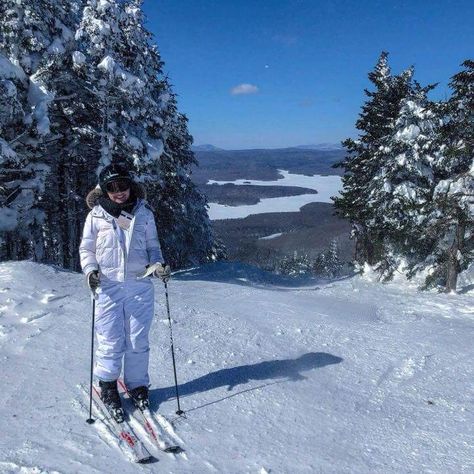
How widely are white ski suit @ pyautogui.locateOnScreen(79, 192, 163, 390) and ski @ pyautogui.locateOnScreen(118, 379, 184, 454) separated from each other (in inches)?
17.8

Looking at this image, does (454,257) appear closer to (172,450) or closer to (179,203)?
(172,450)

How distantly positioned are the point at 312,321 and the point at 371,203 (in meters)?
13.4

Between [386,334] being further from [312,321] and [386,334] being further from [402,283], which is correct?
[402,283]

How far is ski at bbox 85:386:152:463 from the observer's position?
12.6 feet

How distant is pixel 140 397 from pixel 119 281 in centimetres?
127

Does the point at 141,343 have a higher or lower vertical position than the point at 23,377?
higher

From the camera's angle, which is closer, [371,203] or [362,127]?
[371,203]

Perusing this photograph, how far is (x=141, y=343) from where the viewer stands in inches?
183

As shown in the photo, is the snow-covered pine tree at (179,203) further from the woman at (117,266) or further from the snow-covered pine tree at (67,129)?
the woman at (117,266)

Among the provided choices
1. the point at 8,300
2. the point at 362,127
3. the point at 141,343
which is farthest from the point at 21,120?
the point at 362,127

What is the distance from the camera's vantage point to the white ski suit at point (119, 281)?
4.49 metres

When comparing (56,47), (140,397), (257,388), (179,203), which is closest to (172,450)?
(140,397)

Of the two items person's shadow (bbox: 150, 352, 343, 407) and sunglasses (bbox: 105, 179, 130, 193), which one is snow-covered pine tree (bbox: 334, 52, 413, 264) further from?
sunglasses (bbox: 105, 179, 130, 193)

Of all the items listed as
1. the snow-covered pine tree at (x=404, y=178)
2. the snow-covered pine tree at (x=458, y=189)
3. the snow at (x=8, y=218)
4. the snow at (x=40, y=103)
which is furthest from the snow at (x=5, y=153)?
the snow-covered pine tree at (x=404, y=178)
